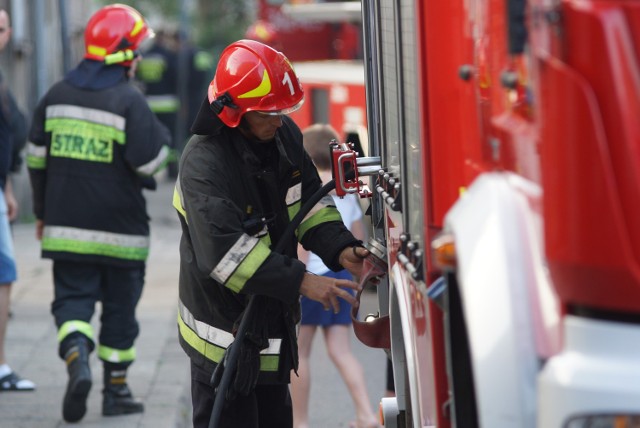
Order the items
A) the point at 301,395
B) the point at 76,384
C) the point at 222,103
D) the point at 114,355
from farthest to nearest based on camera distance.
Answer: the point at 114,355, the point at 76,384, the point at 301,395, the point at 222,103

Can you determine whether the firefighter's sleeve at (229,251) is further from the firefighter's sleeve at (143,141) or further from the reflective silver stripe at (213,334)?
the firefighter's sleeve at (143,141)

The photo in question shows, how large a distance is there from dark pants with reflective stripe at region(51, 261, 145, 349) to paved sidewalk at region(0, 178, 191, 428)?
1.29ft

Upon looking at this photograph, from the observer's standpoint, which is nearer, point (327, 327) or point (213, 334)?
point (213, 334)

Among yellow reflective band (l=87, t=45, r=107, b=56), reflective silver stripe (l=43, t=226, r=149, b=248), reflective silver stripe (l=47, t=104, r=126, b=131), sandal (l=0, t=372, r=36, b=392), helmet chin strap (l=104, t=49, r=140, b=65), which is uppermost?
yellow reflective band (l=87, t=45, r=107, b=56)

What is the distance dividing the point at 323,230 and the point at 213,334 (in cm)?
52

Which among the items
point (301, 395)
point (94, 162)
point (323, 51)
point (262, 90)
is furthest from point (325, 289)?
point (323, 51)

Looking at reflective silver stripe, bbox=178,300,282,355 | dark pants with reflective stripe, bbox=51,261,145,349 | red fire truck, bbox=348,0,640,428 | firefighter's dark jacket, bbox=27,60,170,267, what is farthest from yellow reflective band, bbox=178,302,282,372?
dark pants with reflective stripe, bbox=51,261,145,349

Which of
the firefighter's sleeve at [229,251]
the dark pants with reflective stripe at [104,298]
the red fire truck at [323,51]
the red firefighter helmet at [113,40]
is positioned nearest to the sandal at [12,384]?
the dark pants with reflective stripe at [104,298]

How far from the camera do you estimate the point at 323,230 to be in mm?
4465

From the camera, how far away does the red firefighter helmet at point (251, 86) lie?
4133 millimetres

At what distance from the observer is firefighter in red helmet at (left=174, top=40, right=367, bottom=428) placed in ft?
12.9

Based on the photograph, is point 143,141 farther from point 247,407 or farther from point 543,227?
point 543,227

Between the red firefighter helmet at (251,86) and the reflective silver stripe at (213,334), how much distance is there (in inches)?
26.5

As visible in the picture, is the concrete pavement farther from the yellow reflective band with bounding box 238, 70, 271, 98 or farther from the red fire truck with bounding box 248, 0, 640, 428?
the red fire truck with bounding box 248, 0, 640, 428
